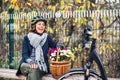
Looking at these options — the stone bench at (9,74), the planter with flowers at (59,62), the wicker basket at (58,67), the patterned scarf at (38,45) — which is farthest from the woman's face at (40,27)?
the stone bench at (9,74)

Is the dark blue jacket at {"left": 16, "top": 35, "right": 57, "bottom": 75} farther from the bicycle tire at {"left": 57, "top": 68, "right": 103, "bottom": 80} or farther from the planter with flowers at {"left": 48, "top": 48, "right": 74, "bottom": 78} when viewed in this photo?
the bicycle tire at {"left": 57, "top": 68, "right": 103, "bottom": 80}

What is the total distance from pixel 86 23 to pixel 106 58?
55cm

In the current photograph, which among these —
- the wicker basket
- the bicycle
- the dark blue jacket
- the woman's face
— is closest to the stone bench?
the dark blue jacket

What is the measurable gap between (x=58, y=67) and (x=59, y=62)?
3.0 inches

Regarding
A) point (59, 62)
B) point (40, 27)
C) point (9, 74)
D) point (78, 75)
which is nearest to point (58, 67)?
point (59, 62)

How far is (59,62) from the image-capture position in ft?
14.2

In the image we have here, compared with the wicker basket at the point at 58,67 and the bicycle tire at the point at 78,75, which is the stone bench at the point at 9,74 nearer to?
the wicker basket at the point at 58,67

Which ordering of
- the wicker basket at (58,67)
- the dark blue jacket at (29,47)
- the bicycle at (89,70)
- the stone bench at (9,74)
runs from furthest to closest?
the stone bench at (9,74)
the dark blue jacket at (29,47)
the wicker basket at (58,67)
the bicycle at (89,70)

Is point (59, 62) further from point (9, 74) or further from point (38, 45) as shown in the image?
point (9, 74)

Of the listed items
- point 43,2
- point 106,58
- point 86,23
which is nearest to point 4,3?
point 43,2

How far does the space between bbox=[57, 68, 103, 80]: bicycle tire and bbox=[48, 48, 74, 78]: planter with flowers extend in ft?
0.37

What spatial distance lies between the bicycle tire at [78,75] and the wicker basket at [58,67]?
0.33ft

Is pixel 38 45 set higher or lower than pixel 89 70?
higher

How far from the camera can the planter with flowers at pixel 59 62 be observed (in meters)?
4.35
